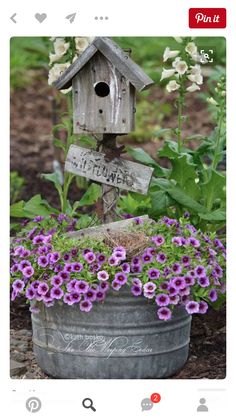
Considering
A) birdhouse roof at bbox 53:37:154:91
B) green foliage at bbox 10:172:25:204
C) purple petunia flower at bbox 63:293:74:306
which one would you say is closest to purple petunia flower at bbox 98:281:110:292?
purple petunia flower at bbox 63:293:74:306

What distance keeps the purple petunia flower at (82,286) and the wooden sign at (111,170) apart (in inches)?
16.8

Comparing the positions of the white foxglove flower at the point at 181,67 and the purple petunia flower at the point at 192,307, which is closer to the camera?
the purple petunia flower at the point at 192,307

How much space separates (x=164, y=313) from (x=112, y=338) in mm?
230

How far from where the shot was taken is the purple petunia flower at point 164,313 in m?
2.78

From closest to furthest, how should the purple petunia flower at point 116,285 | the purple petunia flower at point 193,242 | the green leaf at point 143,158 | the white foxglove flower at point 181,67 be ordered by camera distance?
the purple petunia flower at point 116,285 → the purple petunia flower at point 193,242 → the white foxglove flower at point 181,67 → the green leaf at point 143,158

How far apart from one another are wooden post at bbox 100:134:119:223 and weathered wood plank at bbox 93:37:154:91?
0.88ft

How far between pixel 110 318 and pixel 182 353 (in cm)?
41

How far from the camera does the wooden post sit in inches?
118

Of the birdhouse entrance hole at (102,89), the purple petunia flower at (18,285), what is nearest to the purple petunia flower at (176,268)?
the purple petunia flower at (18,285)

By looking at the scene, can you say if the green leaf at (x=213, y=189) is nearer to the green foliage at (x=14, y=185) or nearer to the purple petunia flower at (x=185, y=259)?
the purple petunia flower at (x=185, y=259)

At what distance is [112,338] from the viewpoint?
9.38ft

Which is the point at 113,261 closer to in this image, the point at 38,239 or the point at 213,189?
the point at 38,239

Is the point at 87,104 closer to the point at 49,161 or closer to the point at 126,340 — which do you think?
the point at 126,340
